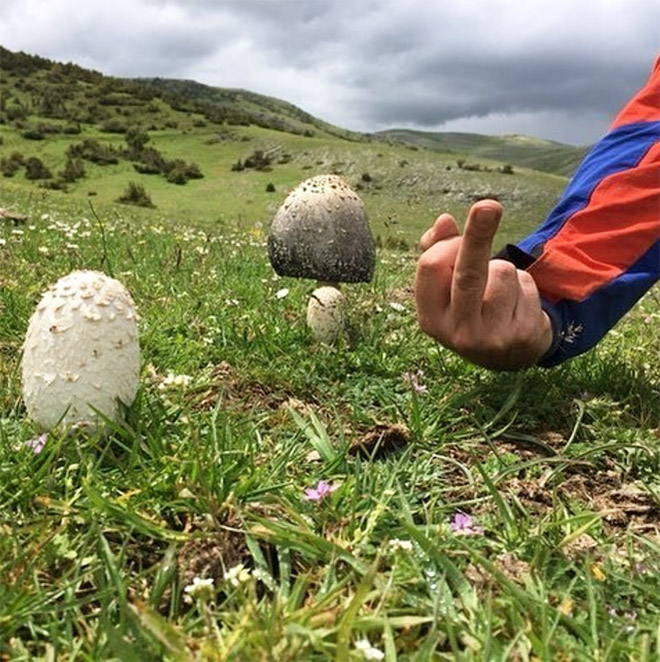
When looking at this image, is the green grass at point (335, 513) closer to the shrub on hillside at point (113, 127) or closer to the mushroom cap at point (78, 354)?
the mushroom cap at point (78, 354)

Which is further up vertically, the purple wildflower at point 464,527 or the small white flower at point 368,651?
the small white flower at point 368,651

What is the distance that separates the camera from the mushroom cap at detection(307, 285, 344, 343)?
372 cm

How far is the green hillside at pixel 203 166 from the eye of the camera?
76.2 ft

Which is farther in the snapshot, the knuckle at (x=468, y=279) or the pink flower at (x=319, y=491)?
the knuckle at (x=468, y=279)

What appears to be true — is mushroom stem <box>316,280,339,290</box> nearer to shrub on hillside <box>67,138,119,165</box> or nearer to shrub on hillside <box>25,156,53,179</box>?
shrub on hillside <box>25,156,53,179</box>

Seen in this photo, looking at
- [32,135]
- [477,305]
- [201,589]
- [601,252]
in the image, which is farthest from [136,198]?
[201,589]

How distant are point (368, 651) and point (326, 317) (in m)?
2.35

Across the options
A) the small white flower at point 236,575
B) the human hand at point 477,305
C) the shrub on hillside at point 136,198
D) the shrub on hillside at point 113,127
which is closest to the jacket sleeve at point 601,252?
the human hand at point 477,305

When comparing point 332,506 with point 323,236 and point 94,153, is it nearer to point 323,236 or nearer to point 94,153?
point 323,236

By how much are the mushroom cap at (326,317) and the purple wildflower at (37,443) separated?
166cm

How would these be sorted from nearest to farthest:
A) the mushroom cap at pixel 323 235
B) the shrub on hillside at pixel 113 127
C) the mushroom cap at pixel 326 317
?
the mushroom cap at pixel 326 317 < the mushroom cap at pixel 323 235 < the shrub on hillside at pixel 113 127

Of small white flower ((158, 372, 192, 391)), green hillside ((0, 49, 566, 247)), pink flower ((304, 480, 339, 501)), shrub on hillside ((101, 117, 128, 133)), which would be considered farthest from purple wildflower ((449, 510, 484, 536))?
shrub on hillside ((101, 117, 128, 133))

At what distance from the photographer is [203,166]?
96.8 feet

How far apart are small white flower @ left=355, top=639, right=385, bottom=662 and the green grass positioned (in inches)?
0.6
